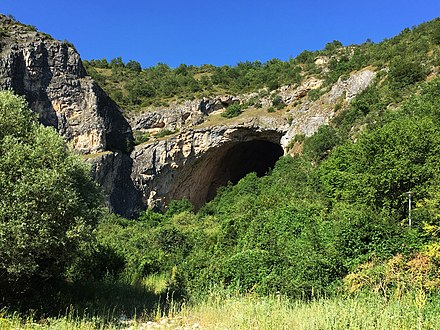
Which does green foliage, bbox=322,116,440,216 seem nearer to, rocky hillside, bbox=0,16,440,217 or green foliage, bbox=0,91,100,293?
green foliage, bbox=0,91,100,293

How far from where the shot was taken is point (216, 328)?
804 centimetres

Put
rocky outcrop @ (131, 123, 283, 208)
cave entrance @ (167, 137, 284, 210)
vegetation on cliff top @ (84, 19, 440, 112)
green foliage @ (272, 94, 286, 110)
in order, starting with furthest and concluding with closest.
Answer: green foliage @ (272, 94, 286, 110) → cave entrance @ (167, 137, 284, 210) → rocky outcrop @ (131, 123, 283, 208) → vegetation on cliff top @ (84, 19, 440, 112)

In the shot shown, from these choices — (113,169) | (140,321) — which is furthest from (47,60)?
(140,321)

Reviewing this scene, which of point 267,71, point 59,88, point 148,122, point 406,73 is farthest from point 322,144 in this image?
point 267,71

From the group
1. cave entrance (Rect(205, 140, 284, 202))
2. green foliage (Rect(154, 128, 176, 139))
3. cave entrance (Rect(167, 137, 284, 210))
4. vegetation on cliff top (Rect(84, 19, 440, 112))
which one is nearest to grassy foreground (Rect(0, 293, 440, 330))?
vegetation on cliff top (Rect(84, 19, 440, 112))

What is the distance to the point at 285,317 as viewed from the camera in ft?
26.2

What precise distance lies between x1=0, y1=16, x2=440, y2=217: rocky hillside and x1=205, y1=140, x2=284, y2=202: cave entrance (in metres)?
0.16

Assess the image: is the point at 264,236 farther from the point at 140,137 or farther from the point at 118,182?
the point at 140,137

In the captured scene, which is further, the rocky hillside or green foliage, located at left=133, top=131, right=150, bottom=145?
green foliage, located at left=133, top=131, right=150, bottom=145

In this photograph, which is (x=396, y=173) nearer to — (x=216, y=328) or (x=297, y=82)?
(x=216, y=328)

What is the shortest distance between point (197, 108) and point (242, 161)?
1041cm

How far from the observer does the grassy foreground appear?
6.93 m

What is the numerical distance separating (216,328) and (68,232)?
4362 millimetres

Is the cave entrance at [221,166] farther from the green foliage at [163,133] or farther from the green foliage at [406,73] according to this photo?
the green foliage at [406,73]
